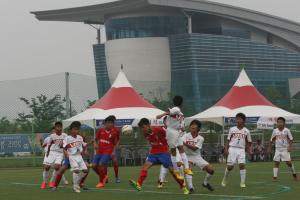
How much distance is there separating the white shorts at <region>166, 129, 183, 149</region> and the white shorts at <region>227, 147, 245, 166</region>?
6.09ft

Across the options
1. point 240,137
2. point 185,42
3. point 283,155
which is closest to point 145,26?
point 185,42

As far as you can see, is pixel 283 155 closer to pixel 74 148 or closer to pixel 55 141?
pixel 74 148

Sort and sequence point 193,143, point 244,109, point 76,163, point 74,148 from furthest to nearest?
point 244,109
point 74,148
point 76,163
point 193,143

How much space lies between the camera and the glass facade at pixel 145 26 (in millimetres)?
82000

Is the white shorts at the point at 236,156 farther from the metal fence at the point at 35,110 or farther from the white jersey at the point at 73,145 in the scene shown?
the metal fence at the point at 35,110

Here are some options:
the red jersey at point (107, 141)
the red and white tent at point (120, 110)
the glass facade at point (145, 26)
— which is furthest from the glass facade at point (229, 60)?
the red jersey at point (107, 141)

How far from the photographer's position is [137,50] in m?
84.0

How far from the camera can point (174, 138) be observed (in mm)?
9938

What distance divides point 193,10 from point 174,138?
72.7m

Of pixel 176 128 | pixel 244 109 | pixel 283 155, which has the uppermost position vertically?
pixel 244 109

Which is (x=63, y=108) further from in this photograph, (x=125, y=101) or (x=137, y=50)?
(x=137, y=50)

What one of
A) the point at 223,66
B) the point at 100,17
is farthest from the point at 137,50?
the point at 223,66

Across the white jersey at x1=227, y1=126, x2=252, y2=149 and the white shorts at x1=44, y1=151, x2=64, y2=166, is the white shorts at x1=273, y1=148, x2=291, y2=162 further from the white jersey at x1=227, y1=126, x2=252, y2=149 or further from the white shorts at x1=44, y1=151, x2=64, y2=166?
the white shorts at x1=44, y1=151, x2=64, y2=166

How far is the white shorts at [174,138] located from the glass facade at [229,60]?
65.6 m
